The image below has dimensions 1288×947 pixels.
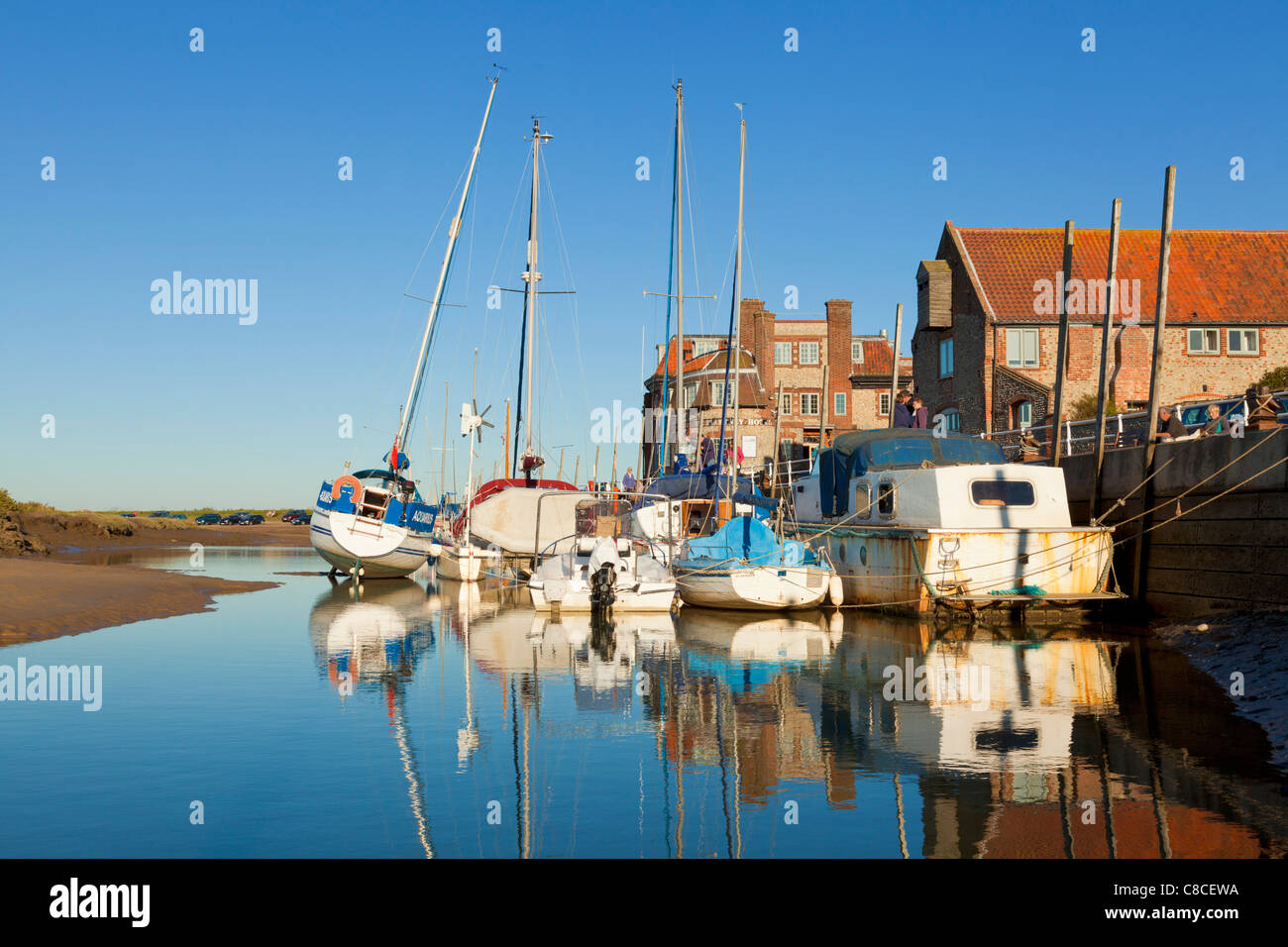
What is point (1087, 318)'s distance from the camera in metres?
47.2

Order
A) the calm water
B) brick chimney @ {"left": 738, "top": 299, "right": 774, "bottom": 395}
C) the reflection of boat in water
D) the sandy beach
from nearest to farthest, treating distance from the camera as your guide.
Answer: the calm water < the reflection of boat in water < the sandy beach < brick chimney @ {"left": 738, "top": 299, "right": 774, "bottom": 395}

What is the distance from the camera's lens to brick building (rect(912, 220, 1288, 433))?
4591 centimetres

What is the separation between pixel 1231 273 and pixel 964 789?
45783mm

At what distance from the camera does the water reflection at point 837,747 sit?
9461 millimetres

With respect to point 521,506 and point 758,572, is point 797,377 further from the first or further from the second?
point 758,572

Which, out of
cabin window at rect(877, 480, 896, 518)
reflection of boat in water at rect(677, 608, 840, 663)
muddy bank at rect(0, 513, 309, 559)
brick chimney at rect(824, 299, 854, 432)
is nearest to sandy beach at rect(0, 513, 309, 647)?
muddy bank at rect(0, 513, 309, 559)

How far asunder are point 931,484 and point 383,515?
22.2m

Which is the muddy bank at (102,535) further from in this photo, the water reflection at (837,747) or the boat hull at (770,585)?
the water reflection at (837,747)

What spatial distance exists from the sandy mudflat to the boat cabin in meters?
18.2

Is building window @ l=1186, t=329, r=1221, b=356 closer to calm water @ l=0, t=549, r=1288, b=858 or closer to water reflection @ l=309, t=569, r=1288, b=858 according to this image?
water reflection @ l=309, t=569, r=1288, b=858

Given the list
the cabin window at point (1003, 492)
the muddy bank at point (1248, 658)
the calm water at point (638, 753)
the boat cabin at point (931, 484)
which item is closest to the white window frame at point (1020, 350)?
the boat cabin at point (931, 484)

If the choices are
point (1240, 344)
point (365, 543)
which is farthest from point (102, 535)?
point (1240, 344)

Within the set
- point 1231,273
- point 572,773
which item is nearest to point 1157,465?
point 572,773
